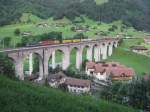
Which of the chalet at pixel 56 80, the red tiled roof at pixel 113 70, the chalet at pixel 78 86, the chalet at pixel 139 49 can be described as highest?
the chalet at pixel 139 49

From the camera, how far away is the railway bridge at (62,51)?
151 ft

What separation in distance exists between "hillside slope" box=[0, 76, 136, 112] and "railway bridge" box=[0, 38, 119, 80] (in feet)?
45.4

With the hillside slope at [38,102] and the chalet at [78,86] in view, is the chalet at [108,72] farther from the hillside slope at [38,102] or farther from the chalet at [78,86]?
the hillside slope at [38,102]

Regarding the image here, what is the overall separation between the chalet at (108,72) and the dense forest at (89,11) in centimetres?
5741

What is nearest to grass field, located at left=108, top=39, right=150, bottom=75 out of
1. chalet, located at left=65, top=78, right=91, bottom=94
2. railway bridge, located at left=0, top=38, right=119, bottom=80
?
railway bridge, located at left=0, top=38, right=119, bottom=80

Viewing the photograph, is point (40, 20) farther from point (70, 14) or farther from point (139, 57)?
point (139, 57)

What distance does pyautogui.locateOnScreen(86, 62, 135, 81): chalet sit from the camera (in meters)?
53.9

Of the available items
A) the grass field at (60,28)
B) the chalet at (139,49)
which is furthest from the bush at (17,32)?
the chalet at (139,49)

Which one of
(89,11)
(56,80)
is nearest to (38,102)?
(56,80)

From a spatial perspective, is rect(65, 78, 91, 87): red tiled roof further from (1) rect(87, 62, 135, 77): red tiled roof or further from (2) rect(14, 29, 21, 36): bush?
(2) rect(14, 29, 21, 36): bush

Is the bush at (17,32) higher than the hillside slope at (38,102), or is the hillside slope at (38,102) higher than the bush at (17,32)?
the bush at (17,32)

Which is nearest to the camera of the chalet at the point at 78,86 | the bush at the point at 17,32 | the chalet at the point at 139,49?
the chalet at the point at 78,86

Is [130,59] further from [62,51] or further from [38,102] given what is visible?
[38,102]

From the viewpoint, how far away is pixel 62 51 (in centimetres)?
5972
